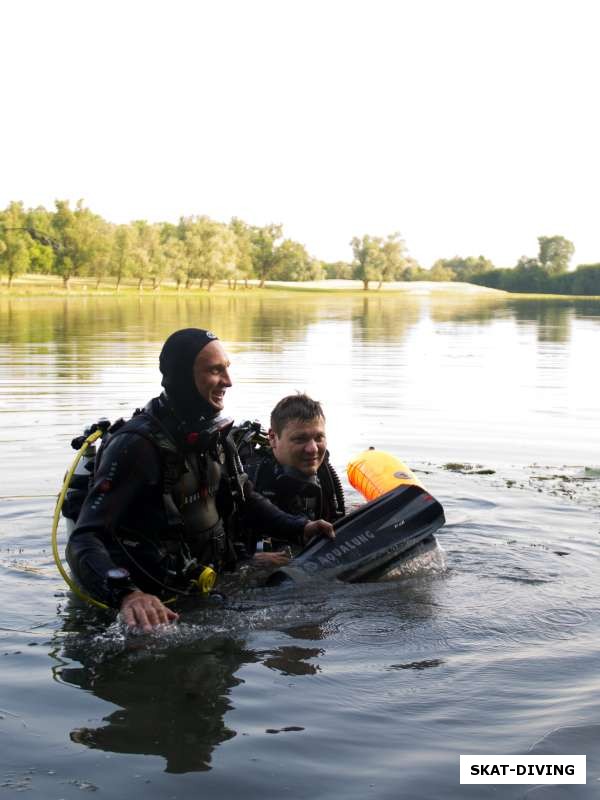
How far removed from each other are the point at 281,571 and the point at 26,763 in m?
2.22

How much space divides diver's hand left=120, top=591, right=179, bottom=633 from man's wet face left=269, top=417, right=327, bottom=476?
1851mm

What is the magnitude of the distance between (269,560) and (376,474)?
54.4 inches

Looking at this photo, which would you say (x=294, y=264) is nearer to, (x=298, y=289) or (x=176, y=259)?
(x=298, y=289)

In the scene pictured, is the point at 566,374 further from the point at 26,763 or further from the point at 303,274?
the point at 303,274

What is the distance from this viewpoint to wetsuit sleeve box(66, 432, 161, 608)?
4.53m

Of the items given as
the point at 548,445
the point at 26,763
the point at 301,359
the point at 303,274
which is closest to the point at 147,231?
the point at 303,274

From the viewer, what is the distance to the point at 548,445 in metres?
11.1

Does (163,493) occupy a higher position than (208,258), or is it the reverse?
(208,258)

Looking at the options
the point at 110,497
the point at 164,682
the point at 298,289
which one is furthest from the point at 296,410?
the point at 298,289

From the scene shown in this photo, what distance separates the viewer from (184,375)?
4.85 meters

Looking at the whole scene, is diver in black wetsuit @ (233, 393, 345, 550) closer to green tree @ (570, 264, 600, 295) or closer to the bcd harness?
the bcd harness

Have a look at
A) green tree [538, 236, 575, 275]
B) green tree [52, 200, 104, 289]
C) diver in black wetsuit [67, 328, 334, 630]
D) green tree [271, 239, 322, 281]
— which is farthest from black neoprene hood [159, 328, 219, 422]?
green tree [538, 236, 575, 275]

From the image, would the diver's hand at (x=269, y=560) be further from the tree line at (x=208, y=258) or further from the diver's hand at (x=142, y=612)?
the tree line at (x=208, y=258)

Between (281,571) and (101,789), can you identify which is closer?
(101,789)
